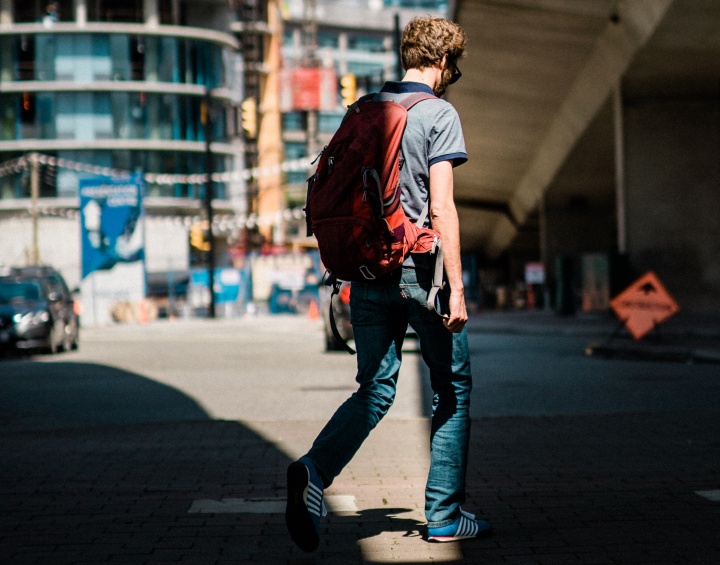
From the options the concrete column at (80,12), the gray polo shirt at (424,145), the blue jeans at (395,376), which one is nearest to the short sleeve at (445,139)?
the gray polo shirt at (424,145)

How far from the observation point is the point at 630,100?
78.2 feet

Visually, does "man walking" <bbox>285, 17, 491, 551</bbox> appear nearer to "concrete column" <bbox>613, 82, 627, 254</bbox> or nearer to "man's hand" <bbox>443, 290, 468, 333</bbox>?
"man's hand" <bbox>443, 290, 468, 333</bbox>

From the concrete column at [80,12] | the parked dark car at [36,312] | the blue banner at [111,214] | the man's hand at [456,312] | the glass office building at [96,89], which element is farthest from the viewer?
the concrete column at [80,12]

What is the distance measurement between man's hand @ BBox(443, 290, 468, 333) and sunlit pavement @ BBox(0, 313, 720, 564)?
90 centimetres

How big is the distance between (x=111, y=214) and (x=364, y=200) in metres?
37.7

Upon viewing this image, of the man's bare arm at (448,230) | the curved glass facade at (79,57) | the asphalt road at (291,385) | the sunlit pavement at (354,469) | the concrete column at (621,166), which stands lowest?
the asphalt road at (291,385)

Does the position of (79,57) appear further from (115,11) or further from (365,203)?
(365,203)

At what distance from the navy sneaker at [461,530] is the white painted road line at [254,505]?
0.87m

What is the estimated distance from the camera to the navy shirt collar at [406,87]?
14.6 feet

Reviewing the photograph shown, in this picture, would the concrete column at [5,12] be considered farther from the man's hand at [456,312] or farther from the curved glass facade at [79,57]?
the man's hand at [456,312]

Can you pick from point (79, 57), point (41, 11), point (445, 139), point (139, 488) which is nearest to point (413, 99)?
point (445, 139)

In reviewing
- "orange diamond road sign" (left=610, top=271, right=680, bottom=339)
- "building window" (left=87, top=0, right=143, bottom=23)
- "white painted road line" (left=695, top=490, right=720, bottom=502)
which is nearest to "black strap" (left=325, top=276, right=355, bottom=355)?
"white painted road line" (left=695, top=490, right=720, bottom=502)

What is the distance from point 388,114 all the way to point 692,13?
48.4ft

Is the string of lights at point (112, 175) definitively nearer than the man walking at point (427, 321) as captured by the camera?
No
